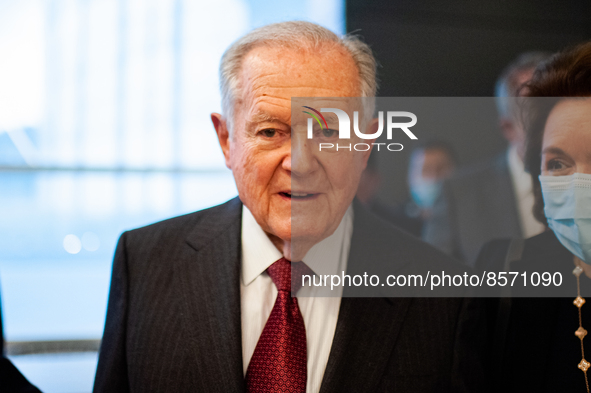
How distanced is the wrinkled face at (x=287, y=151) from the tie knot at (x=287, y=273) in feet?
0.26

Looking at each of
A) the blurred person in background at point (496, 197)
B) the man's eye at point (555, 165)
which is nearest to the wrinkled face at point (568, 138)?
the man's eye at point (555, 165)

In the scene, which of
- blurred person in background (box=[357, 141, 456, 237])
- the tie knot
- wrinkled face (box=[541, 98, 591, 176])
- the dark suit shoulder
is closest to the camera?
wrinkled face (box=[541, 98, 591, 176])

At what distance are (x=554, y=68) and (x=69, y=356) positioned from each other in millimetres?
2600

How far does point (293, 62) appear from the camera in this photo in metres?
0.90

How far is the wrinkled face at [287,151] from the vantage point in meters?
0.89

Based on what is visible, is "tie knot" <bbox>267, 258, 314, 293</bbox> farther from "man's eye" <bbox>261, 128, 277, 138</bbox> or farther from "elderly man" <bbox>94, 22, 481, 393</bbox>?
"man's eye" <bbox>261, 128, 277, 138</bbox>

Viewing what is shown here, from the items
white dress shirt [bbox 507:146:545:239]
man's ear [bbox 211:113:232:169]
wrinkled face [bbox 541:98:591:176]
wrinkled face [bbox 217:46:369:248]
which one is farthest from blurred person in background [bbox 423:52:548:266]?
man's ear [bbox 211:113:232:169]

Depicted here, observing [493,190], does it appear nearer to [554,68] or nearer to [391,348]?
[554,68]

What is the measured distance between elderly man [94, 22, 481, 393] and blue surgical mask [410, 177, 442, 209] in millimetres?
253

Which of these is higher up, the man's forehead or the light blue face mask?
the man's forehead

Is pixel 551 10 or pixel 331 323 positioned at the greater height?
pixel 551 10

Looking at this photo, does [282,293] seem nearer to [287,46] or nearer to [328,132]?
[328,132]

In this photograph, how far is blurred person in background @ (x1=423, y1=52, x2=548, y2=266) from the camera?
109cm

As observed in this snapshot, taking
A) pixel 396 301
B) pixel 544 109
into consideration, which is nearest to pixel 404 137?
pixel 544 109
